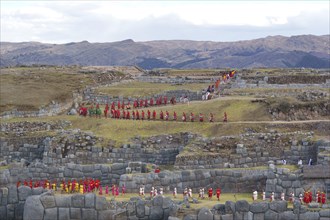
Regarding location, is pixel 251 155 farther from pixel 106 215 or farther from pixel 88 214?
pixel 88 214

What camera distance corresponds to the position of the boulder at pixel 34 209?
792 inches

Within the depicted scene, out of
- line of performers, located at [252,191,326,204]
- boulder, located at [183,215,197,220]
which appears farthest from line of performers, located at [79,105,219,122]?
boulder, located at [183,215,197,220]

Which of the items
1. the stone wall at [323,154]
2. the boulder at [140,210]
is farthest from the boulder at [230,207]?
the stone wall at [323,154]

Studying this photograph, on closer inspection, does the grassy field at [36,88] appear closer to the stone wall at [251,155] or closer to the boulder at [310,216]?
the stone wall at [251,155]

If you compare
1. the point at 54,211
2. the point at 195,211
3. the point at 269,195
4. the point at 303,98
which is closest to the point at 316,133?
the point at 303,98

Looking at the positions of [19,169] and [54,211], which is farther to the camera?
[19,169]

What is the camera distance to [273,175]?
2986 centimetres

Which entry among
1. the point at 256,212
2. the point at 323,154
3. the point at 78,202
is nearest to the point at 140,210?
the point at 78,202

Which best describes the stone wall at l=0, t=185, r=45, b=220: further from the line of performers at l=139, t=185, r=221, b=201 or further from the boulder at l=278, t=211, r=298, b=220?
the boulder at l=278, t=211, r=298, b=220

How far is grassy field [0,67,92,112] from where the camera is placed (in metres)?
52.9

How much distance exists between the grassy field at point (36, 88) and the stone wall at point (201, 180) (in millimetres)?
24376

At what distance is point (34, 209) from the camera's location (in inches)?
794

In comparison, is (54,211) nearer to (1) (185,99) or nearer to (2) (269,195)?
(2) (269,195)

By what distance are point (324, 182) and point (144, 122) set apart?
54.3 ft
